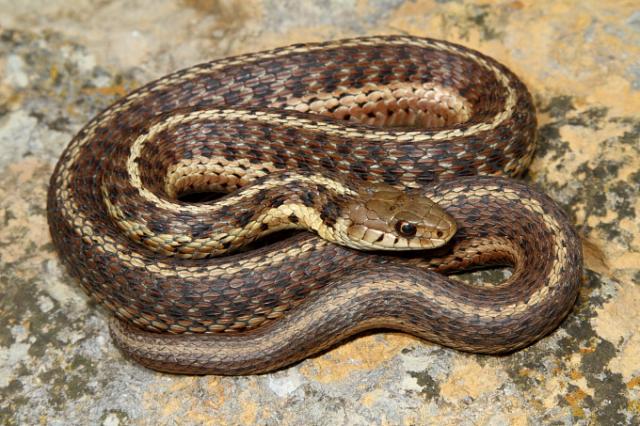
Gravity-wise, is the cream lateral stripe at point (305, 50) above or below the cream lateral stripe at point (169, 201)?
above

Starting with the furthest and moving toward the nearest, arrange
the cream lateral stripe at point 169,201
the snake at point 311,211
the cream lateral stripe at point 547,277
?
1. the cream lateral stripe at point 169,201
2. the snake at point 311,211
3. the cream lateral stripe at point 547,277

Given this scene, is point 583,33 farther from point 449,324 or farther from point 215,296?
point 215,296

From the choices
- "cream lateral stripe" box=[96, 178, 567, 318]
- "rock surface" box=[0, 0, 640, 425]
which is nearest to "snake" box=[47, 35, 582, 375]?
"cream lateral stripe" box=[96, 178, 567, 318]

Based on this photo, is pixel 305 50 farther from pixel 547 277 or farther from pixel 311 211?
pixel 547 277

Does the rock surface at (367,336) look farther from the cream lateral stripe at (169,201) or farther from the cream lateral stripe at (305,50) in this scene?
the cream lateral stripe at (169,201)

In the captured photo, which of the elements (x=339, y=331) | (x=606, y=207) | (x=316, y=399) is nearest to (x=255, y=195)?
(x=339, y=331)

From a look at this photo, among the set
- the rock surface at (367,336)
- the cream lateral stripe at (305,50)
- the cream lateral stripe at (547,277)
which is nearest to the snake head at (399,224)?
the cream lateral stripe at (547,277)

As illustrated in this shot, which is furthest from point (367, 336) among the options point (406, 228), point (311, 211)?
point (311, 211)
